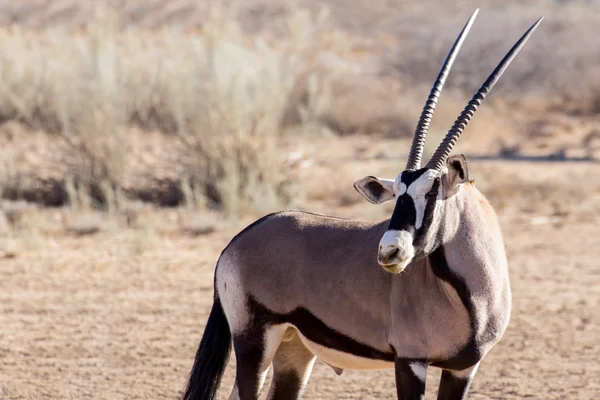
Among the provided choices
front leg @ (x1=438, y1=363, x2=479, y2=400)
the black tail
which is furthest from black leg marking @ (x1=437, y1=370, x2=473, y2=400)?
the black tail

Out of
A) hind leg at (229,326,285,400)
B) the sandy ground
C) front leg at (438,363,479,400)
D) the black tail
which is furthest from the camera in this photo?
the sandy ground

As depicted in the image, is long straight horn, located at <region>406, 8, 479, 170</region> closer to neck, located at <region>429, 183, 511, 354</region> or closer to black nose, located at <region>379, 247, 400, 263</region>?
neck, located at <region>429, 183, 511, 354</region>

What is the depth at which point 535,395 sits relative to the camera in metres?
5.98

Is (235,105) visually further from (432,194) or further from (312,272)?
(432,194)

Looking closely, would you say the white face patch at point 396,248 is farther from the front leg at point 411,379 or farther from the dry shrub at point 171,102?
the dry shrub at point 171,102

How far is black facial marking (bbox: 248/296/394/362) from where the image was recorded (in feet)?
13.8

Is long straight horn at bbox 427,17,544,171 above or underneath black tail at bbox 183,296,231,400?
above

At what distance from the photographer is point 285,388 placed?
186 inches

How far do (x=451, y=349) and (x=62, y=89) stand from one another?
12177 mm

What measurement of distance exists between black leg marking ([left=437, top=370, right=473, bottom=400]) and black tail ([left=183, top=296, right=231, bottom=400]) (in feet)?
3.59

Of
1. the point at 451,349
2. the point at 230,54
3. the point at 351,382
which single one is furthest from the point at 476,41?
the point at 451,349

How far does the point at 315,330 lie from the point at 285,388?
55 centimetres

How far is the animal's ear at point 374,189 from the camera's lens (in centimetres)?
419

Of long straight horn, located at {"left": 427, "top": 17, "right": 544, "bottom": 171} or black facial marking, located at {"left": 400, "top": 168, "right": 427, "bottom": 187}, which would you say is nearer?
black facial marking, located at {"left": 400, "top": 168, "right": 427, "bottom": 187}
